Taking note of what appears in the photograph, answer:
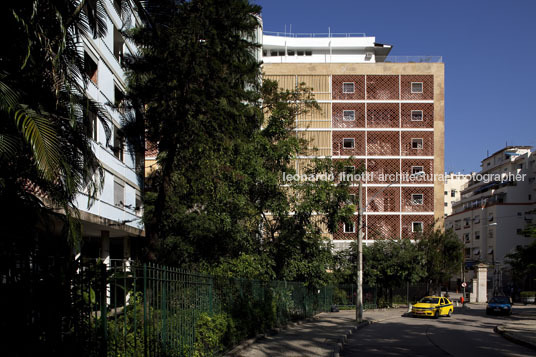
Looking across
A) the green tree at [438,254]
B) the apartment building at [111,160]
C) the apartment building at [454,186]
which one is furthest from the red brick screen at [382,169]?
the apartment building at [454,186]

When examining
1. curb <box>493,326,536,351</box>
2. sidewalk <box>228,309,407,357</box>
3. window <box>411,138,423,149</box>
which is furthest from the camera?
window <box>411,138,423,149</box>

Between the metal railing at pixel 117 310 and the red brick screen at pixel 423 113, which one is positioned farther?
the red brick screen at pixel 423 113

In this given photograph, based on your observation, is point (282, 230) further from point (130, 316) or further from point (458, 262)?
point (458, 262)

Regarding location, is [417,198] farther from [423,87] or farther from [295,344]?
[295,344]

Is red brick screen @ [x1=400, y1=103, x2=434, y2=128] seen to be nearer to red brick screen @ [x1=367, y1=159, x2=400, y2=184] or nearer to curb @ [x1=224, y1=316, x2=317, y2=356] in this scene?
red brick screen @ [x1=367, y1=159, x2=400, y2=184]

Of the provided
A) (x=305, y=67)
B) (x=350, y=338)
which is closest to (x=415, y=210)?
(x=305, y=67)

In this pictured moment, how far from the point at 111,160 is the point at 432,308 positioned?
22.3 m

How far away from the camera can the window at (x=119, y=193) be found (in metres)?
Result: 27.8

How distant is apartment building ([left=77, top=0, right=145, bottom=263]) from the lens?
2338 centimetres

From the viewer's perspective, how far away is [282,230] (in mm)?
29812

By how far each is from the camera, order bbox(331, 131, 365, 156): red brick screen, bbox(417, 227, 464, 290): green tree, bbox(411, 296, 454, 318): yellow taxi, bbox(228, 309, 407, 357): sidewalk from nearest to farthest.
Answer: bbox(228, 309, 407, 357): sidewalk, bbox(411, 296, 454, 318): yellow taxi, bbox(417, 227, 464, 290): green tree, bbox(331, 131, 365, 156): red brick screen

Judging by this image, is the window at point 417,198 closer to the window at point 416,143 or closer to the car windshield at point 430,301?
the window at point 416,143

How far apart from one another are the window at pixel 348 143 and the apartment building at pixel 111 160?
29.9 metres

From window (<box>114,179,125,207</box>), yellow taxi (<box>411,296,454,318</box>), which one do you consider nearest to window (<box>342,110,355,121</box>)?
yellow taxi (<box>411,296,454,318</box>)
